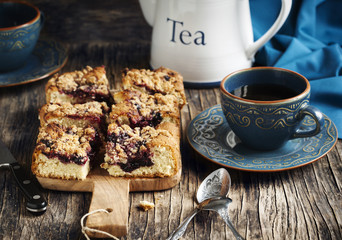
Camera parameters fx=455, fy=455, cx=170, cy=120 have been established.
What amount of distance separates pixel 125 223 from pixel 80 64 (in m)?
1.19

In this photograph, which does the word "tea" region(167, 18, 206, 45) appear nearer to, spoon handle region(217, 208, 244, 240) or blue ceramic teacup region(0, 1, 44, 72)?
blue ceramic teacup region(0, 1, 44, 72)

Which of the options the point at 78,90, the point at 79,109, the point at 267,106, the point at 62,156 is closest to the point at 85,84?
the point at 78,90

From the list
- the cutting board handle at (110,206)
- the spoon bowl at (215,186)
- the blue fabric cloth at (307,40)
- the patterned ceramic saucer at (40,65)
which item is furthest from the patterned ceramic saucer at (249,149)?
the patterned ceramic saucer at (40,65)

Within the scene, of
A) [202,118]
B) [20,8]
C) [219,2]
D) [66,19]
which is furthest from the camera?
[66,19]

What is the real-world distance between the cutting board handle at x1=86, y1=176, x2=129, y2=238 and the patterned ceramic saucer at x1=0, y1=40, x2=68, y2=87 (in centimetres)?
78

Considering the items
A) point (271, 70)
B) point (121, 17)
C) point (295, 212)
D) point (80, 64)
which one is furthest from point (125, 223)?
point (121, 17)

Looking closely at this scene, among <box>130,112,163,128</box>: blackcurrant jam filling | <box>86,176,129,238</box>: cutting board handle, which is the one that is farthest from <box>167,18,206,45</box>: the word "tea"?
<box>86,176,129,238</box>: cutting board handle

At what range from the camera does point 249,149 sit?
1.45 m

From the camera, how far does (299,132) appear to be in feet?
4.69

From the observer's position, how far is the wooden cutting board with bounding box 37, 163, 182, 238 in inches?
46.6

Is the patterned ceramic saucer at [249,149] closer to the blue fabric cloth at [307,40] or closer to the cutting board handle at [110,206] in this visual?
the cutting board handle at [110,206]

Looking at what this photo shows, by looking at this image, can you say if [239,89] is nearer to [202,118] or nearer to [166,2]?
[202,118]

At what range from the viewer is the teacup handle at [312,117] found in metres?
1.34

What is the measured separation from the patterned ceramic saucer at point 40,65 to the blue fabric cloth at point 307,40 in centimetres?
92
